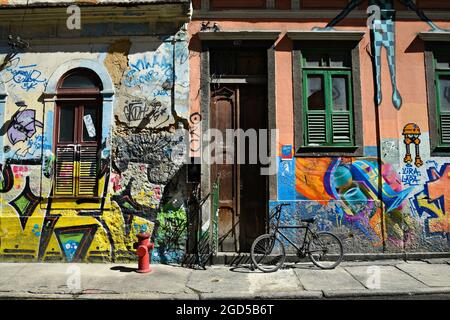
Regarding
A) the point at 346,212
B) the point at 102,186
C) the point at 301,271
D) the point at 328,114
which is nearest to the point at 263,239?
the point at 301,271

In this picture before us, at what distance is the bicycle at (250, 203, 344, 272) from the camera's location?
7641mm

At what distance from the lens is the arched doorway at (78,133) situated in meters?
8.36

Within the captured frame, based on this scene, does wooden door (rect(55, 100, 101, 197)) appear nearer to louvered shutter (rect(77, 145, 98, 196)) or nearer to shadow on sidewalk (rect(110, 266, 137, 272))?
louvered shutter (rect(77, 145, 98, 196))

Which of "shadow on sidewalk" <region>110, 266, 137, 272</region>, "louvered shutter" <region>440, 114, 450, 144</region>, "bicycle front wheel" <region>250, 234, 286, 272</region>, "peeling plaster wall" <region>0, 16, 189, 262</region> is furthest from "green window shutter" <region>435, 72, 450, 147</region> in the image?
"shadow on sidewalk" <region>110, 266, 137, 272</region>

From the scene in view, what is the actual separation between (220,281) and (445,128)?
5.84m

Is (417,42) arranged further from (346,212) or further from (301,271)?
(301,271)

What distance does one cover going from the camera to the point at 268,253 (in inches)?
307

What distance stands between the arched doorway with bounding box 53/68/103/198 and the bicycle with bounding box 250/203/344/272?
3.70 metres

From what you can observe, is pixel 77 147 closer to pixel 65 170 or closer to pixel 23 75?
pixel 65 170

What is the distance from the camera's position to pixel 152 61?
27.8 ft

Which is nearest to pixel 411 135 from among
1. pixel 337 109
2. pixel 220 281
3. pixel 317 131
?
pixel 337 109

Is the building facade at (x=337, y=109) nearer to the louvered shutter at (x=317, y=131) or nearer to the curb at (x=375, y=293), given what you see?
the louvered shutter at (x=317, y=131)

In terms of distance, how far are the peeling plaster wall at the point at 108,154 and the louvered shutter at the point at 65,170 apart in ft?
→ 0.48

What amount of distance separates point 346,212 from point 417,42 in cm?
404
